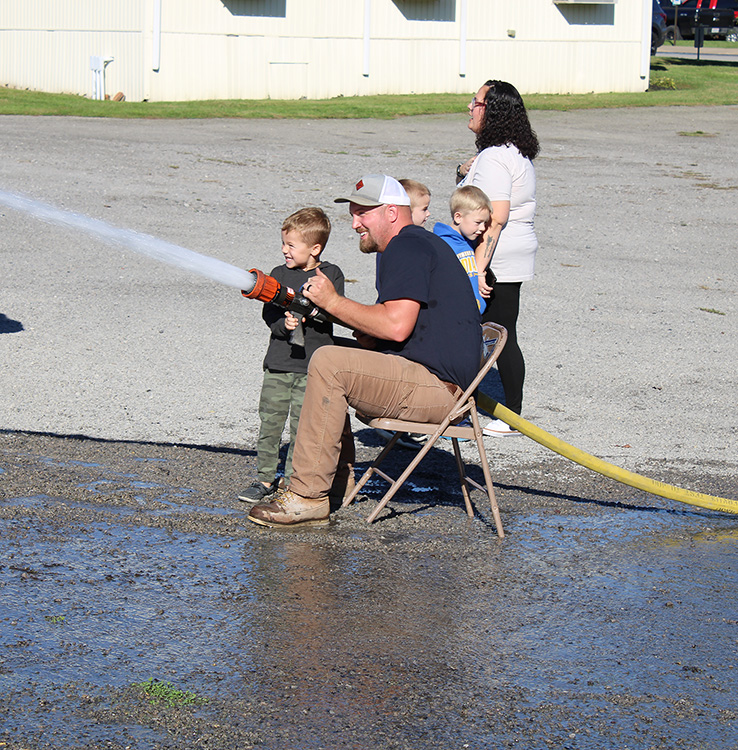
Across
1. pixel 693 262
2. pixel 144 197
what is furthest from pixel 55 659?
pixel 144 197

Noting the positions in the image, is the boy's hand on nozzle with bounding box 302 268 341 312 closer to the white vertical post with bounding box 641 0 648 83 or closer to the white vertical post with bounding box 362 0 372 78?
the white vertical post with bounding box 362 0 372 78

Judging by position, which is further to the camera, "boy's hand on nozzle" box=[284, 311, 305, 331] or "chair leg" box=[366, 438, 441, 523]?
"boy's hand on nozzle" box=[284, 311, 305, 331]

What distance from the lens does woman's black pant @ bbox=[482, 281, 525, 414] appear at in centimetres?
698

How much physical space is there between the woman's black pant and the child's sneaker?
6.18 ft

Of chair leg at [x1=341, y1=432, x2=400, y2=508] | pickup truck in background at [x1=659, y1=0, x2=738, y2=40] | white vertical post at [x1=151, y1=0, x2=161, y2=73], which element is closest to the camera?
chair leg at [x1=341, y1=432, x2=400, y2=508]

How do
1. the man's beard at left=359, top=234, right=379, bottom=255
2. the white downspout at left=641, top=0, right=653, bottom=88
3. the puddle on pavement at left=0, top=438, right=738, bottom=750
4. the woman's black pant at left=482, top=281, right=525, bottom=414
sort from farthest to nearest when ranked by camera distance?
the white downspout at left=641, top=0, right=653, bottom=88
the woman's black pant at left=482, top=281, right=525, bottom=414
the man's beard at left=359, top=234, right=379, bottom=255
the puddle on pavement at left=0, top=438, right=738, bottom=750

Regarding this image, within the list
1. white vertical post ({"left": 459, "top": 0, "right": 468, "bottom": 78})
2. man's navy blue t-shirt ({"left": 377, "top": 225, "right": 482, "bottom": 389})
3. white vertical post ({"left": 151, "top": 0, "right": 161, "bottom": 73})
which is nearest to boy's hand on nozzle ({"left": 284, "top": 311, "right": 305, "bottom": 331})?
man's navy blue t-shirt ({"left": 377, "top": 225, "right": 482, "bottom": 389})

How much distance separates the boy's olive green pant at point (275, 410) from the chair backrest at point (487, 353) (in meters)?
0.90

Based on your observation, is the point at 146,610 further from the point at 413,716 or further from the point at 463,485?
the point at 463,485

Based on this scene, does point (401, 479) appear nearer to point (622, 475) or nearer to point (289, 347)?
point (289, 347)

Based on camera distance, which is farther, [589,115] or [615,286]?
[589,115]

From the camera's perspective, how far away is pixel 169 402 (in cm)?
736

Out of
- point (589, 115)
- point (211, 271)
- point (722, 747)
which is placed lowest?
point (722, 747)

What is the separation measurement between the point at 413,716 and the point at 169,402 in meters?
→ 4.09
